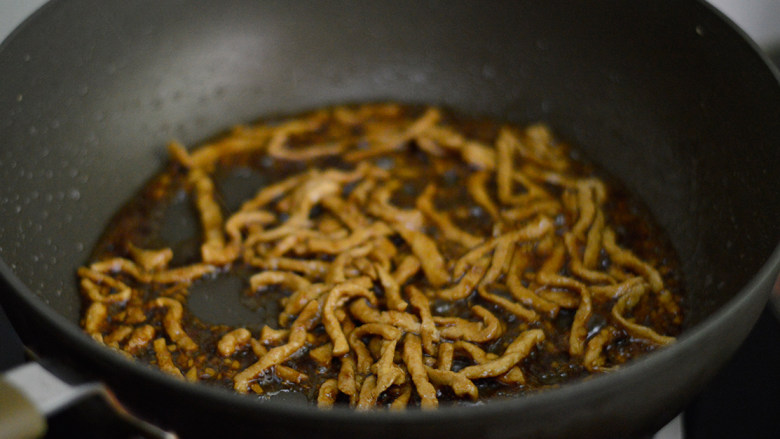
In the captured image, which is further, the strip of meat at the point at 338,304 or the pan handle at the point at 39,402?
the strip of meat at the point at 338,304

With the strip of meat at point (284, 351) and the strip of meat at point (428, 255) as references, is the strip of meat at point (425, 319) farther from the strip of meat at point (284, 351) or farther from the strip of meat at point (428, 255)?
the strip of meat at point (284, 351)

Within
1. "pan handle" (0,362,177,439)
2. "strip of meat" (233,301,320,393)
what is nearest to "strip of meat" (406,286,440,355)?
"strip of meat" (233,301,320,393)

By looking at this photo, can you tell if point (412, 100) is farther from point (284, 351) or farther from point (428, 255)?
point (284, 351)

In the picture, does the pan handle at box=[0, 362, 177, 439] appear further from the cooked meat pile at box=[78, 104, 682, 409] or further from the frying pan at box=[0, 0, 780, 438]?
the cooked meat pile at box=[78, 104, 682, 409]

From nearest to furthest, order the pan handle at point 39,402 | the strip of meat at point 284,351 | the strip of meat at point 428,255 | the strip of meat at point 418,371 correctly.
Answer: the pan handle at point 39,402 < the strip of meat at point 418,371 < the strip of meat at point 284,351 < the strip of meat at point 428,255

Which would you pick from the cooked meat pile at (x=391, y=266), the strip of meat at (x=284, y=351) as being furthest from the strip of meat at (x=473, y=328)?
the strip of meat at (x=284, y=351)
